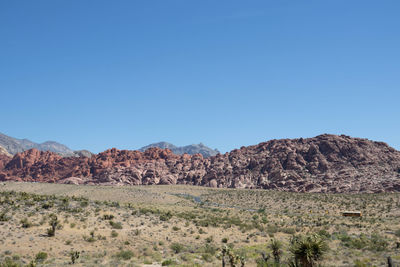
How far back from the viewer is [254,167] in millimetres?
121562

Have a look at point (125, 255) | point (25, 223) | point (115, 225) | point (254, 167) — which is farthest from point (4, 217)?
point (254, 167)

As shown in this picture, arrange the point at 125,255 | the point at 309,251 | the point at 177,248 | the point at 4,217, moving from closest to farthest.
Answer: the point at 309,251 < the point at 125,255 < the point at 177,248 < the point at 4,217

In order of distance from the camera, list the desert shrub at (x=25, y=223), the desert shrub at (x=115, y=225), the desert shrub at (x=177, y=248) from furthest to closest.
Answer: the desert shrub at (x=115, y=225), the desert shrub at (x=25, y=223), the desert shrub at (x=177, y=248)

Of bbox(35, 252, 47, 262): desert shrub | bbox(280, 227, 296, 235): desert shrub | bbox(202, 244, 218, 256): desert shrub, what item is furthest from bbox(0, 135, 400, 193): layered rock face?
bbox(35, 252, 47, 262): desert shrub

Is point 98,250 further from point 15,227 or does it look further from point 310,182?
point 310,182

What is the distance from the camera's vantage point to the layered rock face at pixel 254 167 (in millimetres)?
92562

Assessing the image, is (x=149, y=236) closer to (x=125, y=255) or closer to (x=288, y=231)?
(x=125, y=255)

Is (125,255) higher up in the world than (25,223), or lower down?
lower down

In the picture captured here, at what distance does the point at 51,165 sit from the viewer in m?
158

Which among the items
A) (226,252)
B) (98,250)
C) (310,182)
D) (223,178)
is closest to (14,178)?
(223,178)

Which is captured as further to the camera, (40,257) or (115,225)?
(115,225)

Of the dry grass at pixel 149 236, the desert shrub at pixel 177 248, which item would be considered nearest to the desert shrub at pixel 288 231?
the dry grass at pixel 149 236

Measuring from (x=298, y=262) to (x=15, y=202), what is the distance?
3508 cm

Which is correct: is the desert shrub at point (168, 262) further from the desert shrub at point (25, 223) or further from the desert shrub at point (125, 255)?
the desert shrub at point (25, 223)
